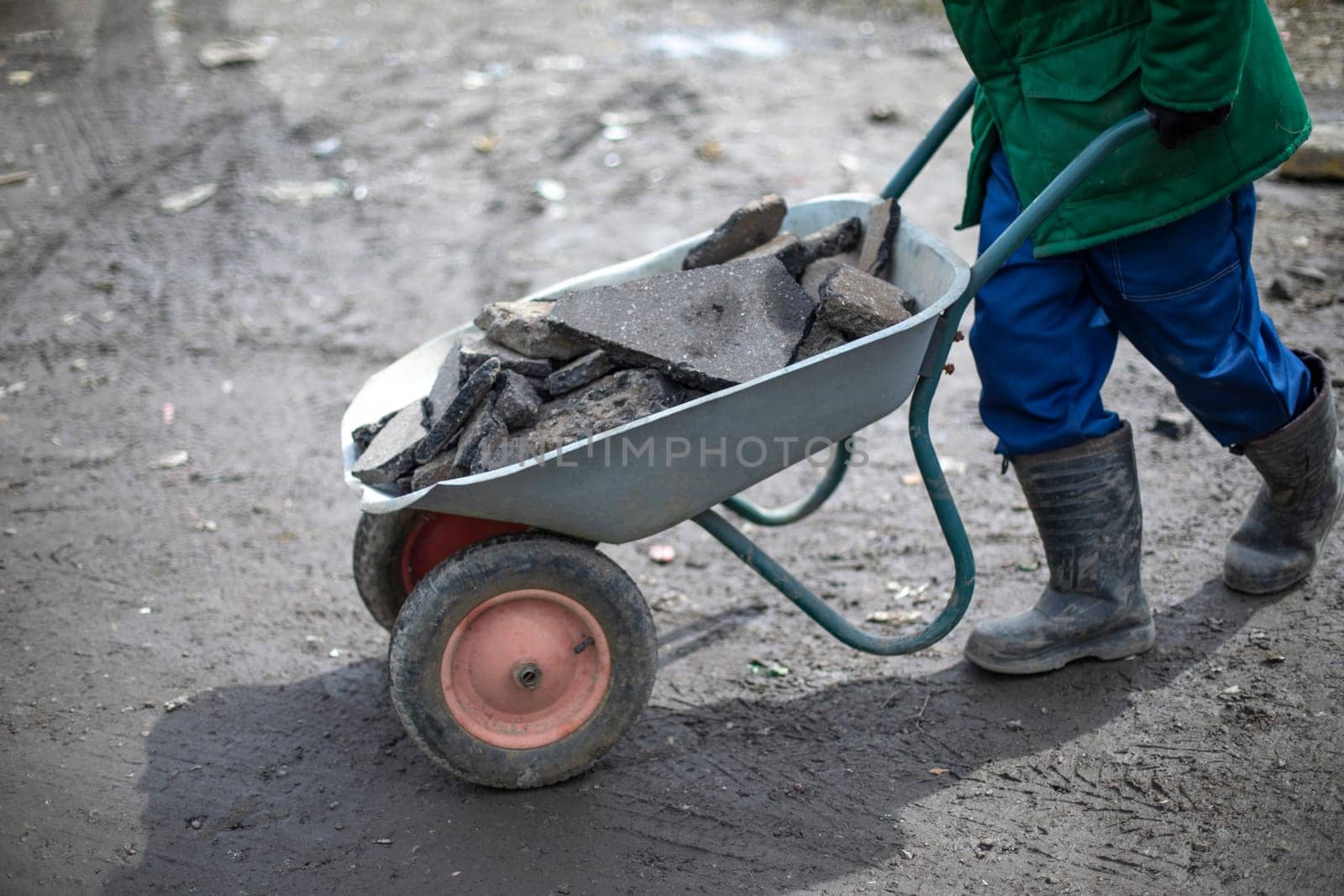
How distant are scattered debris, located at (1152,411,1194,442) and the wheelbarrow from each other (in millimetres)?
1443

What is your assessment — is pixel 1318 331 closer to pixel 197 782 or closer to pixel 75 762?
pixel 197 782

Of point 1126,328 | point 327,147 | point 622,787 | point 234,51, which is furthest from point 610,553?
point 234,51

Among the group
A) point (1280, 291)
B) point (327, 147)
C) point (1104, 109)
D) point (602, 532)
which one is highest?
point (1104, 109)

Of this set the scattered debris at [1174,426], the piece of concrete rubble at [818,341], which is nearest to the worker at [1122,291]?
the piece of concrete rubble at [818,341]

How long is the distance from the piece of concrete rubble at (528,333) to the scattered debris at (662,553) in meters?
1.11

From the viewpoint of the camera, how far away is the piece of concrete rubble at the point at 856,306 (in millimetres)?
2178

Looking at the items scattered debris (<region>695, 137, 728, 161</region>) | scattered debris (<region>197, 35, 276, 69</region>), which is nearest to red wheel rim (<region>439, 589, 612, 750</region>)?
scattered debris (<region>695, 137, 728, 161</region>)

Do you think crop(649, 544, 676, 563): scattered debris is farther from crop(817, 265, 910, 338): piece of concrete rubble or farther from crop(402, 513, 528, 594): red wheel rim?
crop(817, 265, 910, 338): piece of concrete rubble

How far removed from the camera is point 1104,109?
2139 millimetres

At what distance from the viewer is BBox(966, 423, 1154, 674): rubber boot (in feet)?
8.29

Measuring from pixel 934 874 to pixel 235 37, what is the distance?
671cm

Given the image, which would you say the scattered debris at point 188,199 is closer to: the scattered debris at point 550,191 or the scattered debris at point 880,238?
the scattered debris at point 550,191

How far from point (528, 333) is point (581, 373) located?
0.50 feet

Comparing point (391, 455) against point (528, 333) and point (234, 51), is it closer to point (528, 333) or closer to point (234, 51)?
point (528, 333)
